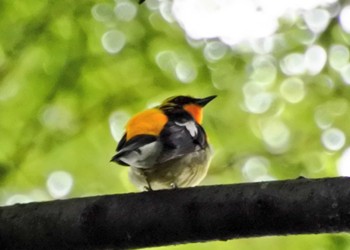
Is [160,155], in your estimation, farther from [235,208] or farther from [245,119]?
[245,119]

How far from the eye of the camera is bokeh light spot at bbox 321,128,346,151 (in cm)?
479

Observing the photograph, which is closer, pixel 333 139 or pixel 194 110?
pixel 194 110

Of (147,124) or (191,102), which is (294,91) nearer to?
(191,102)

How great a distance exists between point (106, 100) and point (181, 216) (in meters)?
2.43

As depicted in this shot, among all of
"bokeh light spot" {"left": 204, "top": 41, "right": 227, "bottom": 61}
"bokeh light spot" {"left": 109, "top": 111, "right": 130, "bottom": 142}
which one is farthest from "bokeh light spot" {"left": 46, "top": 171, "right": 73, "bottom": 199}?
"bokeh light spot" {"left": 204, "top": 41, "right": 227, "bottom": 61}

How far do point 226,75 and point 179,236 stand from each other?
268 cm

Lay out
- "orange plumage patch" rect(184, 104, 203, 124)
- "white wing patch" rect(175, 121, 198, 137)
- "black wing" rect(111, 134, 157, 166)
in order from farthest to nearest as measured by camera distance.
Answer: "orange plumage patch" rect(184, 104, 203, 124) < "white wing patch" rect(175, 121, 198, 137) < "black wing" rect(111, 134, 157, 166)

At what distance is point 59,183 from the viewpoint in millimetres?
4793

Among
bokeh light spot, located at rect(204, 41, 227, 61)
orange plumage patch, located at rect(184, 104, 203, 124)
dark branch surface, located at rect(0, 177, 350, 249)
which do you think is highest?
dark branch surface, located at rect(0, 177, 350, 249)

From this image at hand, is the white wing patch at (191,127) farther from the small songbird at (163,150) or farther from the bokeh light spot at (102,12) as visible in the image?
the bokeh light spot at (102,12)

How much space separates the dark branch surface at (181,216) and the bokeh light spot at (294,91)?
8.49 feet

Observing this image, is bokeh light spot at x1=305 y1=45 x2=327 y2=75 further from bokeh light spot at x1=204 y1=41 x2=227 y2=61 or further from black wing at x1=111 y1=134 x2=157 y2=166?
black wing at x1=111 y1=134 x2=157 y2=166

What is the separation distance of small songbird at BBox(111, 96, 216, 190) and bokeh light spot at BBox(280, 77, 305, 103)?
103cm

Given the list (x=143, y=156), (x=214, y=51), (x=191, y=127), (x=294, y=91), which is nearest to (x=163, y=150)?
(x=143, y=156)
